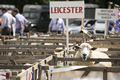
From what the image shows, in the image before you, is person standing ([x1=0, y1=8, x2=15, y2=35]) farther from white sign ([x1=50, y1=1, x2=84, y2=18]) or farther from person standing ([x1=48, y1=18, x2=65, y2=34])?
white sign ([x1=50, y1=1, x2=84, y2=18])

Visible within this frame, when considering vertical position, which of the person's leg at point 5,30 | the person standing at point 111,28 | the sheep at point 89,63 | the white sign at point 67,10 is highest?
the white sign at point 67,10

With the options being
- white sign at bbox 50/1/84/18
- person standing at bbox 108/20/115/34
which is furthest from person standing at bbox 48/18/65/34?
white sign at bbox 50/1/84/18

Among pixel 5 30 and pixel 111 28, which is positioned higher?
pixel 5 30

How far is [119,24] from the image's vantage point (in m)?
22.8

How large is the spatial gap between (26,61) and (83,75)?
2.87 meters

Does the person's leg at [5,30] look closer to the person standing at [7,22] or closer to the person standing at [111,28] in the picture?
the person standing at [7,22]

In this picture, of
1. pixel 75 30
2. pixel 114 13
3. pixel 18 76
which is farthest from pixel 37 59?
pixel 75 30

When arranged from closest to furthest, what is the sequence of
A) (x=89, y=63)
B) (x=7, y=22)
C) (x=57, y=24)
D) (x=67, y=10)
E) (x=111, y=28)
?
(x=89, y=63)
(x=67, y=10)
(x=7, y=22)
(x=57, y=24)
(x=111, y=28)

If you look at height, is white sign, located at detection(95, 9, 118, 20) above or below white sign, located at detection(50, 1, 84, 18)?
below

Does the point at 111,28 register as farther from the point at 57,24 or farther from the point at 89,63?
the point at 89,63

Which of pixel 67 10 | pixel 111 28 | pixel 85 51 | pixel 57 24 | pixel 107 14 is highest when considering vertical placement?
pixel 67 10

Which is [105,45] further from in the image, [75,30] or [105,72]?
[75,30]

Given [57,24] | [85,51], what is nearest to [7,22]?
[57,24]

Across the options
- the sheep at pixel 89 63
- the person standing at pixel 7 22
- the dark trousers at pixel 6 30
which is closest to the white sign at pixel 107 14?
the person standing at pixel 7 22
